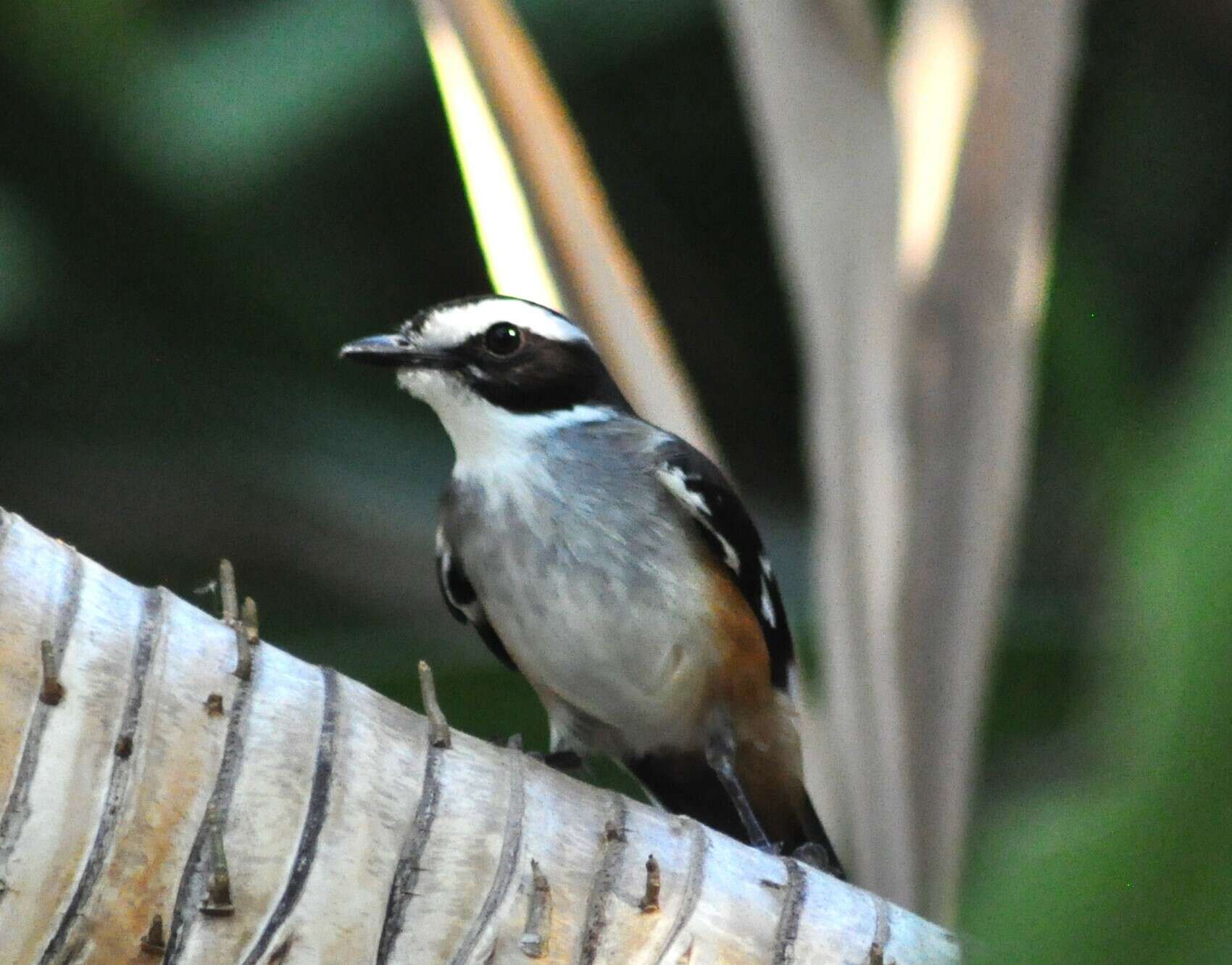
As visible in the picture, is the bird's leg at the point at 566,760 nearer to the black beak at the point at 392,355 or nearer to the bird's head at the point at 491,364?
the bird's head at the point at 491,364

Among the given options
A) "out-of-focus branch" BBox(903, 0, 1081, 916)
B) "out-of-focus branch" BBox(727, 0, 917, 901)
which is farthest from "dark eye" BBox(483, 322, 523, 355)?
"out-of-focus branch" BBox(903, 0, 1081, 916)

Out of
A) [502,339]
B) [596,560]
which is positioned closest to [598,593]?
[596,560]

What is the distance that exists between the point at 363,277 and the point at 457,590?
214 centimetres

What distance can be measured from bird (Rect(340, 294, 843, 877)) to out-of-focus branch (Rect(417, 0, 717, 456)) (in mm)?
82

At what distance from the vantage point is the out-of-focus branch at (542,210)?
118 inches

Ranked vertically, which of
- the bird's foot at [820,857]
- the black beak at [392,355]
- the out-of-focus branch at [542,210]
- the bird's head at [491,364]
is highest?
the out-of-focus branch at [542,210]

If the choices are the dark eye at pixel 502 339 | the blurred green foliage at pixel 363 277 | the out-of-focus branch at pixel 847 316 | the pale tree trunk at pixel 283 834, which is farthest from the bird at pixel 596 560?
the pale tree trunk at pixel 283 834

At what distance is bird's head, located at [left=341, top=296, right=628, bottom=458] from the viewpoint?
9.77ft

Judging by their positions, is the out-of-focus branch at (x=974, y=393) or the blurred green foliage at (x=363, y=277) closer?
the out-of-focus branch at (x=974, y=393)

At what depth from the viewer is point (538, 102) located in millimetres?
3033

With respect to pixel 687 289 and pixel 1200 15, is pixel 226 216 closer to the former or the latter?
pixel 687 289

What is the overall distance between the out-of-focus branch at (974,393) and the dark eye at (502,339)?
75cm

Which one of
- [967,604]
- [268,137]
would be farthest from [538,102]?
[268,137]

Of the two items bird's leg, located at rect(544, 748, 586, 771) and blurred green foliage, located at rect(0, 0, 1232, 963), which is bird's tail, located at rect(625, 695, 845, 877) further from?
blurred green foliage, located at rect(0, 0, 1232, 963)
